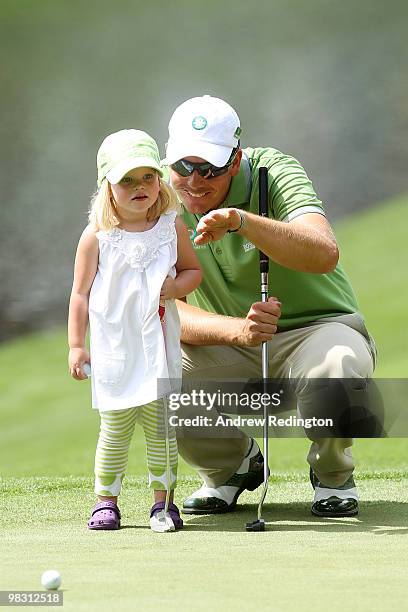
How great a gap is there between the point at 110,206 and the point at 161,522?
0.78 m

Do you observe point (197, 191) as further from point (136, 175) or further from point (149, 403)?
point (149, 403)

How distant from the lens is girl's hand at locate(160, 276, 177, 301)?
9.76 ft

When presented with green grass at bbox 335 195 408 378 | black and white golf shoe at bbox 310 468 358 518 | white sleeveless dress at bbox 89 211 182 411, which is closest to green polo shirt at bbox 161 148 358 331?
white sleeveless dress at bbox 89 211 182 411

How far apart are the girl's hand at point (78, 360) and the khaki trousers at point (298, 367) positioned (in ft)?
1.70

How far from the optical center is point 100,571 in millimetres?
2273

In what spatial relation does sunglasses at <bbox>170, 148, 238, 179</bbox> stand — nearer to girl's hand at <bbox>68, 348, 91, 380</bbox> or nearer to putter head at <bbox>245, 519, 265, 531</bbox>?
girl's hand at <bbox>68, 348, 91, 380</bbox>

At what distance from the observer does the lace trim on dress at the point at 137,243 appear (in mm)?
2965

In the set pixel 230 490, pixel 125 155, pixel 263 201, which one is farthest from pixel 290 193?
pixel 230 490

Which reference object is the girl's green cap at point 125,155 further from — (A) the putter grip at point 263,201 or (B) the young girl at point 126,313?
(A) the putter grip at point 263,201

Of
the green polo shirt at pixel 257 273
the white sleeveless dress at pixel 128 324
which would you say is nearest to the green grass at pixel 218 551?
the white sleeveless dress at pixel 128 324

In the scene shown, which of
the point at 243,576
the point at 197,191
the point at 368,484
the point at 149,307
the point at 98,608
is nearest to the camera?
the point at 98,608

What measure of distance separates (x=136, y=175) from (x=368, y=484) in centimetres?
143

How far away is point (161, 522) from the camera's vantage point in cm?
289

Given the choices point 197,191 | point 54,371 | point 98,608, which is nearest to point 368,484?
point 197,191
